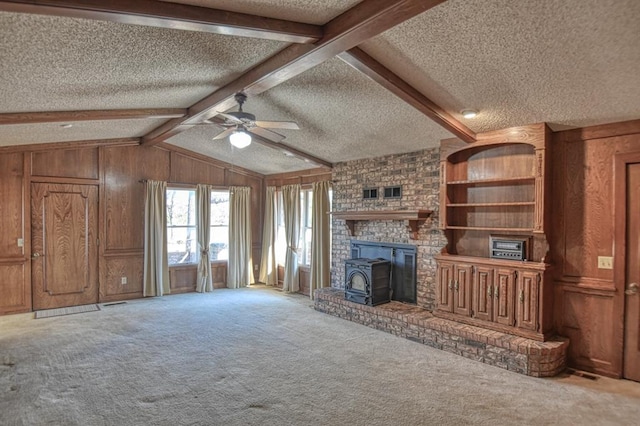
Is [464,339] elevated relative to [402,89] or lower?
lower

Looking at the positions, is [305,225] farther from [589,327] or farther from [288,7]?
[288,7]

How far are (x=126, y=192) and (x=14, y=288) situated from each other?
2.28m

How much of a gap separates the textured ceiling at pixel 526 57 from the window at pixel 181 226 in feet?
18.6

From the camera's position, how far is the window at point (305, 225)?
25.4ft

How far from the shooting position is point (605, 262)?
389 cm

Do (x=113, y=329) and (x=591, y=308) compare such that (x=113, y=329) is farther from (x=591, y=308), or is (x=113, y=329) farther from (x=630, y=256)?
(x=630, y=256)

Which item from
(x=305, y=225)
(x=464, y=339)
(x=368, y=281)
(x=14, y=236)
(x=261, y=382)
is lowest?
(x=261, y=382)

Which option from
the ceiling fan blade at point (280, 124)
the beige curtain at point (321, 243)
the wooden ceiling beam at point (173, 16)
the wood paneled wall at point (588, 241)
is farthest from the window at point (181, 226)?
the wood paneled wall at point (588, 241)

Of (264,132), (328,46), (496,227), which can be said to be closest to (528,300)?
(496,227)

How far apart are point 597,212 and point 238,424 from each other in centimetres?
404

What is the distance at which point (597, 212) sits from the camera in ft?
12.9

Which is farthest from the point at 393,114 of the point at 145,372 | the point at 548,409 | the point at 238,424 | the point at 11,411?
the point at 11,411

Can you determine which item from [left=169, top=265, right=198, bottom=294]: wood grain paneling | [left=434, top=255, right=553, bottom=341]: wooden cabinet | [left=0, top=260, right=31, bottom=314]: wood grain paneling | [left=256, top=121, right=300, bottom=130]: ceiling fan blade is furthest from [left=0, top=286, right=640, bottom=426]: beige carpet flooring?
[left=256, top=121, right=300, bottom=130]: ceiling fan blade

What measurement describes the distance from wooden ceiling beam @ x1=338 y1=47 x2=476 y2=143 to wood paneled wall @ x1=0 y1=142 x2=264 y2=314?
529cm
